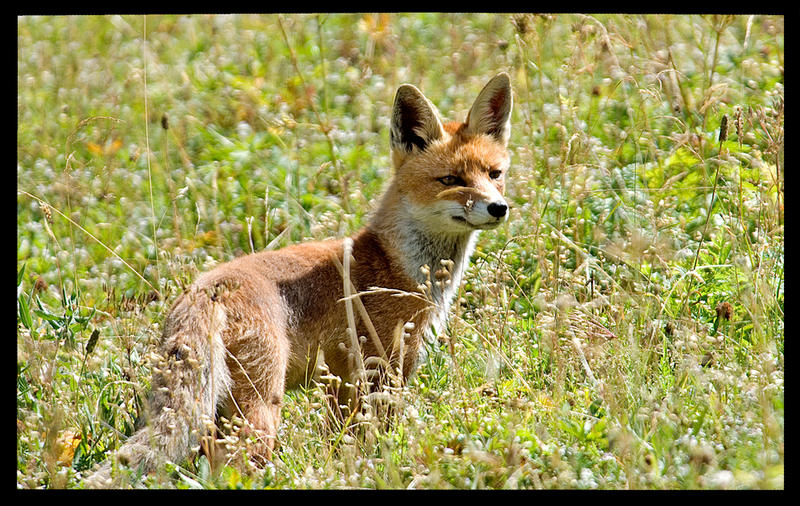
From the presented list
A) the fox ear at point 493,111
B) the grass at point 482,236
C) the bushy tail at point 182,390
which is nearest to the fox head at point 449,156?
the fox ear at point 493,111

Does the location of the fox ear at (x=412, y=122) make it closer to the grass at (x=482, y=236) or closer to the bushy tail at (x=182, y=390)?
the grass at (x=482, y=236)

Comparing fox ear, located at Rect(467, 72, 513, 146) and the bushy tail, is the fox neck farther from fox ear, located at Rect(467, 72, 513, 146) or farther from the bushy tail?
the bushy tail

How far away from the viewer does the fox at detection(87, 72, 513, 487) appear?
140 inches

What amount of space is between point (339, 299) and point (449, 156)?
3.39 ft

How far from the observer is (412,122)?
4.80 meters

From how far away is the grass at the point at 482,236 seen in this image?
11.5ft

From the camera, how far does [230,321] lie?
3.79 m

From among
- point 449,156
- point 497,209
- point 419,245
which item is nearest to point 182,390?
point 419,245

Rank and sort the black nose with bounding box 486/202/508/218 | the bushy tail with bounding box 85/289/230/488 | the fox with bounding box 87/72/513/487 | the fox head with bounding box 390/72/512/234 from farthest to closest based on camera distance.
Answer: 1. the fox head with bounding box 390/72/512/234
2. the black nose with bounding box 486/202/508/218
3. the fox with bounding box 87/72/513/487
4. the bushy tail with bounding box 85/289/230/488

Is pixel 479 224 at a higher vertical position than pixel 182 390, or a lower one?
higher

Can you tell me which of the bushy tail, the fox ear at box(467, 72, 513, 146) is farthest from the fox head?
the bushy tail

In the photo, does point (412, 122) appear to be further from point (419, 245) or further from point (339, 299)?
point (339, 299)

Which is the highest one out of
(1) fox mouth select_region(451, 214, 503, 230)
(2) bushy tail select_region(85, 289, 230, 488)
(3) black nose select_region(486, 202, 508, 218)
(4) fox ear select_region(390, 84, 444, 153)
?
(4) fox ear select_region(390, 84, 444, 153)

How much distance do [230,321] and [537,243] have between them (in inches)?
73.6
